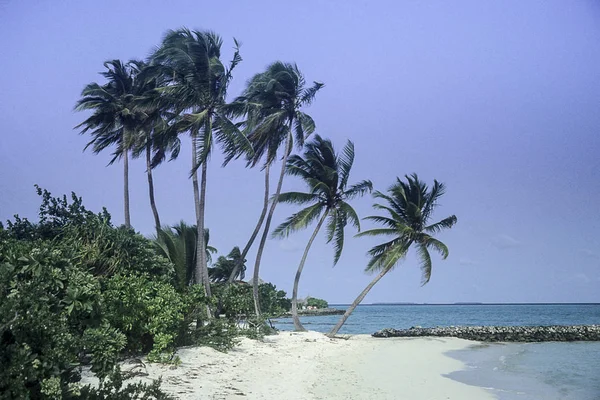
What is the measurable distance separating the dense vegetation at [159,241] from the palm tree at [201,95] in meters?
0.04

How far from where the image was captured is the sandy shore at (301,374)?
8398 millimetres

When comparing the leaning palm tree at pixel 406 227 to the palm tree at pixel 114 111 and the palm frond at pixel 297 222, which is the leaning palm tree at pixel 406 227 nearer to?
the palm frond at pixel 297 222

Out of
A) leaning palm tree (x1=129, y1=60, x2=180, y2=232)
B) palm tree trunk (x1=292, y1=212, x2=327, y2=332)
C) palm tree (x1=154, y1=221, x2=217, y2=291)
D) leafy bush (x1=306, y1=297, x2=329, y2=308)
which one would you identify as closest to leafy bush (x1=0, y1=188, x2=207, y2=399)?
palm tree (x1=154, y1=221, x2=217, y2=291)

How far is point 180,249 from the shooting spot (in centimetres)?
1777

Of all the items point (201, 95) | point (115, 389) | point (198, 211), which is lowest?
point (115, 389)

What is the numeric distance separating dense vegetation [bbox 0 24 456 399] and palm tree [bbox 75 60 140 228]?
0.20 ft

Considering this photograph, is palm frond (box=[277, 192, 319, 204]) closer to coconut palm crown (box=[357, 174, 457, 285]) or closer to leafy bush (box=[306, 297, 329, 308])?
coconut palm crown (box=[357, 174, 457, 285])

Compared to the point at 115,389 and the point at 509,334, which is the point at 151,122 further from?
the point at 509,334

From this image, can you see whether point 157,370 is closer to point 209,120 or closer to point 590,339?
point 209,120

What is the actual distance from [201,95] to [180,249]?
5400mm

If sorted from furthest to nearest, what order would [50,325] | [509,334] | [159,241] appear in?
[509,334] → [159,241] → [50,325]

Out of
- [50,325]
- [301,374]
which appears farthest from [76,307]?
[301,374]

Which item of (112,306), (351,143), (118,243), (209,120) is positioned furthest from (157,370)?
(351,143)

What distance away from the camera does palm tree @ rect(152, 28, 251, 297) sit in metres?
18.1
